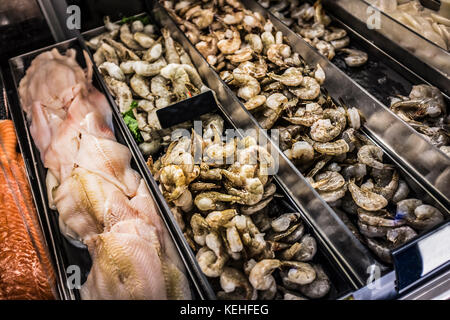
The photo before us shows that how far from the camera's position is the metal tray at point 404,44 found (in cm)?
289

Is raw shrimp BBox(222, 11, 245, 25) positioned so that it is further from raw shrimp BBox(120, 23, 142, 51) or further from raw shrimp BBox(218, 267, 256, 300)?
raw shrimp BBox(218, 267, 256, 300)

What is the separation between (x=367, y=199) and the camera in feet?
7.19

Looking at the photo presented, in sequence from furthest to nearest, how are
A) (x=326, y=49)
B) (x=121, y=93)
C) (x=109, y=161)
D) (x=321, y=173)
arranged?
1. (x=326, y=49)
2. (x=121, y=93)
3. (x=109, y=161)
4. (x=321, y=173)

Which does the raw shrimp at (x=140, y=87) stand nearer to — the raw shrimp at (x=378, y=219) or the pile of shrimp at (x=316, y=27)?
the pile of shrimp at (x=316, y=27)

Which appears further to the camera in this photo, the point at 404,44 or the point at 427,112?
the point at 404,44

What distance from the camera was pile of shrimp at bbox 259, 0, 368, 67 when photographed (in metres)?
3.34

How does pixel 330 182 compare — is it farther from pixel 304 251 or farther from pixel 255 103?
pixel 255 103

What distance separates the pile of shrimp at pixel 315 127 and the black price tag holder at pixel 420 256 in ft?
0.91

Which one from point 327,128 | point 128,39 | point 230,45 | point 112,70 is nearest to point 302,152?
point 327,128

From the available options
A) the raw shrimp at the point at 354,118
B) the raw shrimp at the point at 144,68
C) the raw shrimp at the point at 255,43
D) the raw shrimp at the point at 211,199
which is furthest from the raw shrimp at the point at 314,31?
the raw shrimp at the point at 211,199

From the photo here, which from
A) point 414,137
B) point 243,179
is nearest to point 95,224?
point 243,179

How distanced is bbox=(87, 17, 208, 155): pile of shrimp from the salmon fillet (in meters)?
0.99

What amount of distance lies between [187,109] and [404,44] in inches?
85.8

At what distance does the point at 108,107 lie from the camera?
10.1 feet
